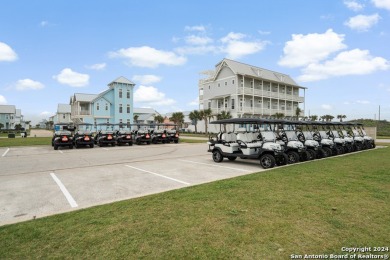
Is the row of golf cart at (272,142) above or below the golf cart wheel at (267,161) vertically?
above

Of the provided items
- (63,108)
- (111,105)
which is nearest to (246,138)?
(111,105)

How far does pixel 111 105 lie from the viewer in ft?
159

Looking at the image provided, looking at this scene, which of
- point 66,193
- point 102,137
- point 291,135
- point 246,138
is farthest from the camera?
point 102,137

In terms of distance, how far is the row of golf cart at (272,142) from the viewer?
10.3 meters

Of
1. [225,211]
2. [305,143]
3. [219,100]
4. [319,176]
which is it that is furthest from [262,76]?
[225,211]

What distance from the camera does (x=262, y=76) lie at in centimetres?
4344

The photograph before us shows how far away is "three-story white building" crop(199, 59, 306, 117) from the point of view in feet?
131

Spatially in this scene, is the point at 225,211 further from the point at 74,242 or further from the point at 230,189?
the point at 74,242

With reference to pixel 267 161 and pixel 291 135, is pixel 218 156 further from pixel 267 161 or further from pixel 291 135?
pixel 291 135

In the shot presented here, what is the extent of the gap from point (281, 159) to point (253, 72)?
1364 inches

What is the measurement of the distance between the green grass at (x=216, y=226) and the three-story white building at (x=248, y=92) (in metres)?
34.6

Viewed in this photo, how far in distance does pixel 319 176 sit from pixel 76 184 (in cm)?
740

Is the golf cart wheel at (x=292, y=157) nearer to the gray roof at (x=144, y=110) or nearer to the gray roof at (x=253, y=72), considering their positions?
the gray roof at (x=253, y=72)

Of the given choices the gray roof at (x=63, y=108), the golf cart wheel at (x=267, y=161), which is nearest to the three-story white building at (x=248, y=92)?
the golf cart wheel at (x=267, y=161)
